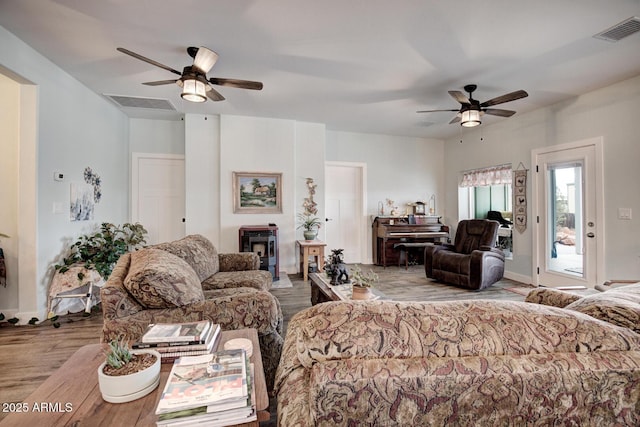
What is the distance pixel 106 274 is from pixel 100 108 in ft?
7.78

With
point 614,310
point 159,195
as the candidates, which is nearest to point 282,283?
point 159,195

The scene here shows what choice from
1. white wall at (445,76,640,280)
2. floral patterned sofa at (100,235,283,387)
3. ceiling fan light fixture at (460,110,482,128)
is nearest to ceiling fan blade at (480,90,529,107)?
ceiling fan light fixture at (460,110,482,128)

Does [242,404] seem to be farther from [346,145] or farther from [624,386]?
[346,145]

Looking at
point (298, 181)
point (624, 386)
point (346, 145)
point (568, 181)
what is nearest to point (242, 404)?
point (624, 386)

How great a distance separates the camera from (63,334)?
9.09 feet

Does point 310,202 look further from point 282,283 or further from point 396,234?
point 396,234

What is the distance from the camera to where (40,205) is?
3.04 metres

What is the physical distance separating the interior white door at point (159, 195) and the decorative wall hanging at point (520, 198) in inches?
223

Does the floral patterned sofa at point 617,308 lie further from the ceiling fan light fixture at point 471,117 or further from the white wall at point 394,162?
the white wall at point 394,162

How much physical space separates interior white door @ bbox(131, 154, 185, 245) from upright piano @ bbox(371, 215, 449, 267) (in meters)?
3.68

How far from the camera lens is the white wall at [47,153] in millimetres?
2939

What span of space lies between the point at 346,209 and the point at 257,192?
1959mm

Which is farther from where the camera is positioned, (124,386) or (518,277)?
(518,277)

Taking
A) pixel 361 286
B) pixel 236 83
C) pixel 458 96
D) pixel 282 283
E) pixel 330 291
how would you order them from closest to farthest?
pixel 361 286
pixel 330 291
pixel 236 83
pixel 458 96
pixel 282 283
